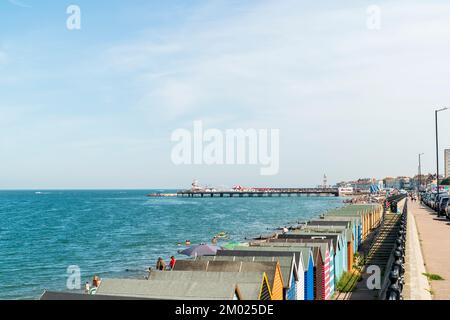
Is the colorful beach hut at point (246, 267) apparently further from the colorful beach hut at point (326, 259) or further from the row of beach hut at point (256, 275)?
the colorful beach hut at point (326, 259)

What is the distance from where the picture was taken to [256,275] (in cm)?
1243

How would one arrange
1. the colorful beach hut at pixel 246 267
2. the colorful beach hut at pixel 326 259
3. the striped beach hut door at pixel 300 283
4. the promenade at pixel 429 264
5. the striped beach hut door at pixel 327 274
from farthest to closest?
the striped beach hut door at pixel 327 274
the colorful beach hut at pixel 326 259
the striped beach hut door at pixel 300 283
the colorful beach hut at pixel 246 267
the promenade at pixel 429 264

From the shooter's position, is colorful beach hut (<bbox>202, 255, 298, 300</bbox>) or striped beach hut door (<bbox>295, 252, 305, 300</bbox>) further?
striped beach hut door (<bbox>295, 252, 305, 300</bbox>)

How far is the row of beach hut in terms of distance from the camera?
412 inches

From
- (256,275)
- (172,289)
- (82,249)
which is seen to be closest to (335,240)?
(256,275)

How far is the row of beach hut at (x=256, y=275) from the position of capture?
10.5 m

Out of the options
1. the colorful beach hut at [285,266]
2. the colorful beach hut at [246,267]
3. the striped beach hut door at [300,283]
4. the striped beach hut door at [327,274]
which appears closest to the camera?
the colorful beach hut at [246,267]

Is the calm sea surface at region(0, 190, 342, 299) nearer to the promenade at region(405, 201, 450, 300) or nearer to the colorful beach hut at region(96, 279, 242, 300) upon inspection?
the promenade at region(405, 201, 450, 300)

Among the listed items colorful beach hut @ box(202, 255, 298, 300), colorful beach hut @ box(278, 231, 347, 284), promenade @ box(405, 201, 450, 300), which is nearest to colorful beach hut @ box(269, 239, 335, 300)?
colorful beach hut @ box(278, 231, 347, 284)

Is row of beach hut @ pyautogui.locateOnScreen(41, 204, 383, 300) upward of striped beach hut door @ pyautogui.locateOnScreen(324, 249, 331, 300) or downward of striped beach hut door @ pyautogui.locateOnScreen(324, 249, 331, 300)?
upward

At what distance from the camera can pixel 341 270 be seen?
2658cm

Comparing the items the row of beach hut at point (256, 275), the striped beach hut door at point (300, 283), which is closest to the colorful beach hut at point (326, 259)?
the row of beach hut at point (256, 275)

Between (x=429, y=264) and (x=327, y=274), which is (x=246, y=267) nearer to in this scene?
(x=327, y=274)
